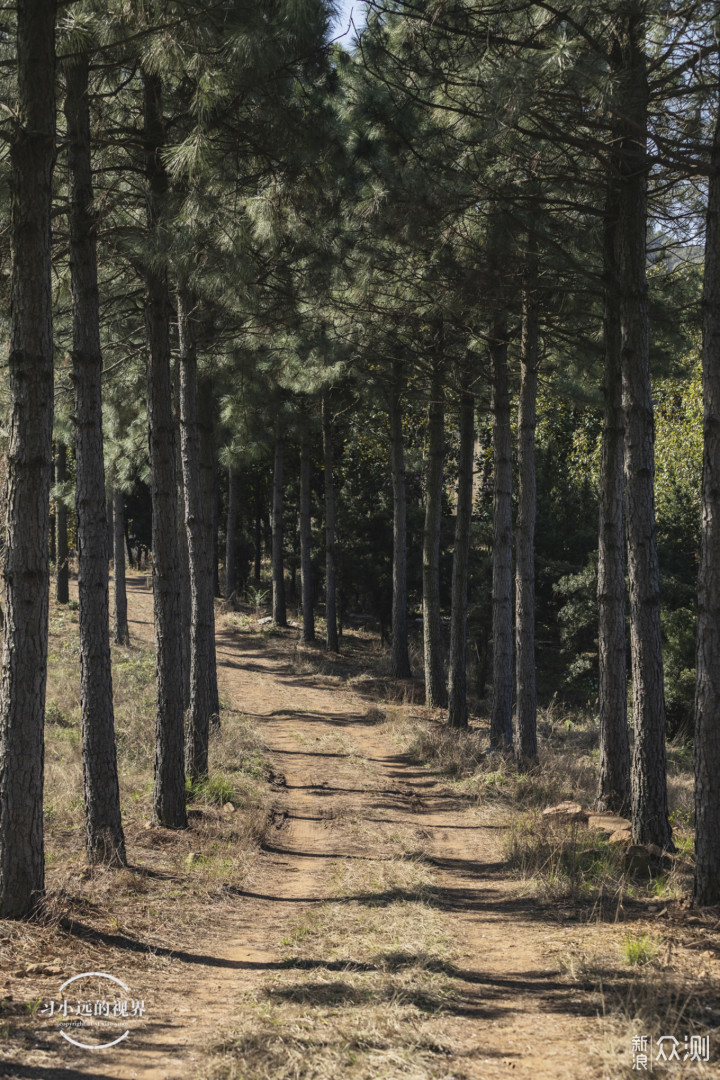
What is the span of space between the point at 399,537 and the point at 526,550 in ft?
25.6

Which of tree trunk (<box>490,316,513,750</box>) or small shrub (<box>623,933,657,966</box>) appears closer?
small shrub (<box>623,933,657,966</box>)

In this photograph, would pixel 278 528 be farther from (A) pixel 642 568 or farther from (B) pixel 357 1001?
(B) pixel 357 1001

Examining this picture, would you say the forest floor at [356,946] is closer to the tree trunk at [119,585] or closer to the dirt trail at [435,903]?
the dirt trail at [435,903]

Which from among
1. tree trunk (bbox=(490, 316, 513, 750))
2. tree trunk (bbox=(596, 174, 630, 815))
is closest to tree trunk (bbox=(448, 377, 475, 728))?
tree trunk (bbox=(490, 316, 513, 750))

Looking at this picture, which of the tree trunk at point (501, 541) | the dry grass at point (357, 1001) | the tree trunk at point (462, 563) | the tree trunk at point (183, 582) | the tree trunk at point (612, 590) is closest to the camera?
the dry grass at point (357, 1001)

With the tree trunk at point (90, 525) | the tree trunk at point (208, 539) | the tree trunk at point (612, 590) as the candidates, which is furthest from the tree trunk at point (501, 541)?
the tree trunk at point (90, 525)

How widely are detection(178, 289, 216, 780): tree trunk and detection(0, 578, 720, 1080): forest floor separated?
0.68 meters

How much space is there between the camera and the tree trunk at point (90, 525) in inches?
289

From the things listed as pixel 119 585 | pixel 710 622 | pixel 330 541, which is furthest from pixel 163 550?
pixel 330 541

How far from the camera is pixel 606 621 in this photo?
30.8ft

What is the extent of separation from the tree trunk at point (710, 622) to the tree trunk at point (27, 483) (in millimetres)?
5109

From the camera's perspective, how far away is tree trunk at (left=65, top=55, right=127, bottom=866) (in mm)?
7328

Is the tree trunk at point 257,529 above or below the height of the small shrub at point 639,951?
above

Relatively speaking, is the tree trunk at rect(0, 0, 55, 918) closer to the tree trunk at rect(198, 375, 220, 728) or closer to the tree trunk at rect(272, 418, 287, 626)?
the tree trunk at rect(198, 375, 220, 728)
